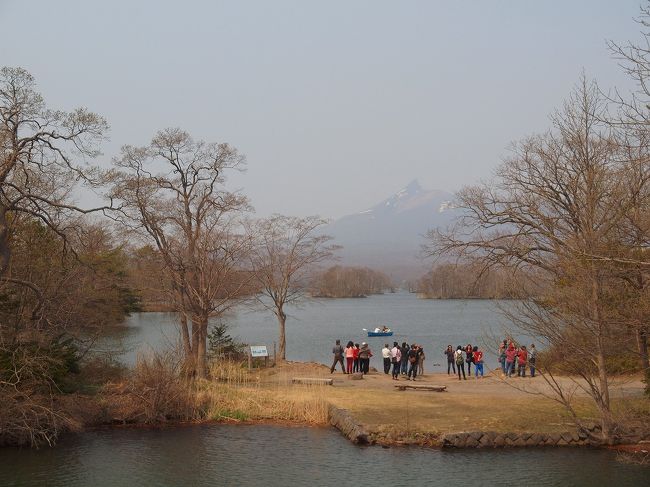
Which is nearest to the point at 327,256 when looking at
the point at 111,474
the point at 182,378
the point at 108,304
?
the point at 108,304

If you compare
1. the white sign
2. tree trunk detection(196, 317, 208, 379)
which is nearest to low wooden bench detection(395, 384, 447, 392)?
tree trunk detection(196, 317, 208, 379)

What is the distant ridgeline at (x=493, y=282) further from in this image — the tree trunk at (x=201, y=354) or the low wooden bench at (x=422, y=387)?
the tree trunk at (x=201, y=354)

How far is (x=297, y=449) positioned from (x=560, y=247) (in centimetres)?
986

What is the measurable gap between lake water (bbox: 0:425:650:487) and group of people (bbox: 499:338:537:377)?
8950mm

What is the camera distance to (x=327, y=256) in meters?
41.0

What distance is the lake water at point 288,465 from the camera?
51.9 feet

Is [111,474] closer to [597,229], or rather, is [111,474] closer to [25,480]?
[25,480]

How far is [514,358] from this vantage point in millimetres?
27656

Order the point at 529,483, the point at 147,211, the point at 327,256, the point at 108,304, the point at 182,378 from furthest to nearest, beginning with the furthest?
the point at 327,256 → the point at 108,304 → the point at 147,211 → the point at 182,378 → the point at 529,483

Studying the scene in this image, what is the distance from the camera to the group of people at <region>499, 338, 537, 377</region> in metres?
26.7

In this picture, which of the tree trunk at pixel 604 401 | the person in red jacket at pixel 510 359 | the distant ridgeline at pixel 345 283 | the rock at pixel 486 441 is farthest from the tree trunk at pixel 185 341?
the distant ridgeline at pixel 345 283

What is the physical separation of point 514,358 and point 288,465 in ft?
45.6

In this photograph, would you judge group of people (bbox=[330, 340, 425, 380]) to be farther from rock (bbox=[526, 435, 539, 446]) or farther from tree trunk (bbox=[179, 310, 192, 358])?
rock (bbox=[526, 435, 539, 446])

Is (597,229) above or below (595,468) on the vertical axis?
above
